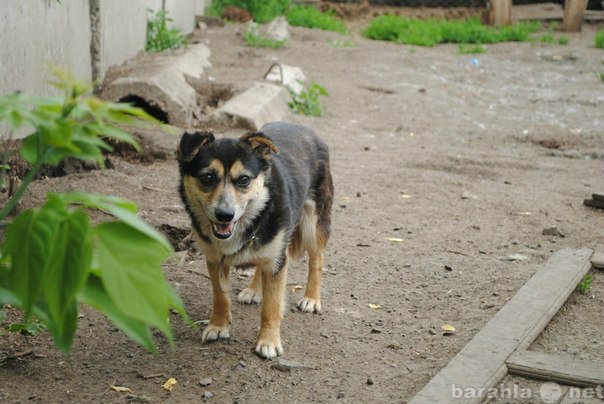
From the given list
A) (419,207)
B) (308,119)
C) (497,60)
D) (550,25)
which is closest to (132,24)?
(308,119)

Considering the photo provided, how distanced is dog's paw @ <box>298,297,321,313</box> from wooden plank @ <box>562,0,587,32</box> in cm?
1573

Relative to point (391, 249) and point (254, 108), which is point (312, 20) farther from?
point (391, 249)

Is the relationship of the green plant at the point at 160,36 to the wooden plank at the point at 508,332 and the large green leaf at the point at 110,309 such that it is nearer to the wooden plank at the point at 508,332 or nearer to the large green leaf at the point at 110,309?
the wooden plank at the point at 508,332

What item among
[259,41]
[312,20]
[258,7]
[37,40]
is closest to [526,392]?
[37,40]

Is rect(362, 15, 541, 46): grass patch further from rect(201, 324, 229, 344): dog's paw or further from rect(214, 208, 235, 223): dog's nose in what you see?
rect(214, 208, 235, 223): dog's nose

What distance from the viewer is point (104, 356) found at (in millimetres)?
4145

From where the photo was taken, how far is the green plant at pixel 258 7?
18.8 metres

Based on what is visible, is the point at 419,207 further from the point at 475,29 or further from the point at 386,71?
the point at 475,29

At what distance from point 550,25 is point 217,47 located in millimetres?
8758

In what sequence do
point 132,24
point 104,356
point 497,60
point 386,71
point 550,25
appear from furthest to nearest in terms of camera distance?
point 550,25 → point 497,60 → point 386,71 → point 132,24 → point 104,356

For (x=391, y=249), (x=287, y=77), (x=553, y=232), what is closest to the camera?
(x=391, y=249)

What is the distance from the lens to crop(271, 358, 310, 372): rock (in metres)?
4.16

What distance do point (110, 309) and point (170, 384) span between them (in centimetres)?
218

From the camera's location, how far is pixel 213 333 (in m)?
4.47
